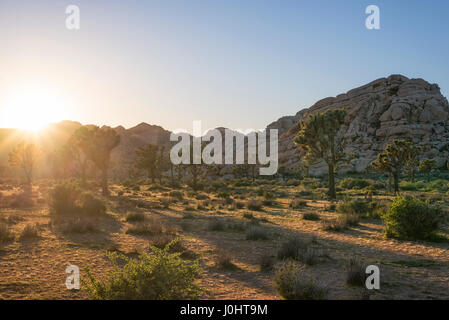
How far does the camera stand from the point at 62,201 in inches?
655

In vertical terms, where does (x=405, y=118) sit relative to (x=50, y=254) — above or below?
above

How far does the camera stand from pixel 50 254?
8734 millimetres

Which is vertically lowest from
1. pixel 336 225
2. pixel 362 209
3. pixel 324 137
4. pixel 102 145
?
pixel 336 225

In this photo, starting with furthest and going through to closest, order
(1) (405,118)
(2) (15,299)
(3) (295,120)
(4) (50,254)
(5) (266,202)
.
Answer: (3) (295,120), (1) (405,118), (5) (266,202), (4) (50,254), (2) (15,299)

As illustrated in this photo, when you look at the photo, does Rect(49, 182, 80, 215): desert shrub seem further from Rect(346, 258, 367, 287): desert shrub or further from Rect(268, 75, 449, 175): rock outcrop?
Rect(268, 75, 449, 175): rock outcrop

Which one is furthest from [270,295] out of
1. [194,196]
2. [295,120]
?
[295,120]

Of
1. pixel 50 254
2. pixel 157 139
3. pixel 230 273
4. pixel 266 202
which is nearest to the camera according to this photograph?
pixel 230 273

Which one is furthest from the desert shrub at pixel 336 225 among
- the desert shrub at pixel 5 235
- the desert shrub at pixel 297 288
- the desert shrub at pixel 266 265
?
the desert shrub at pixel 5 235

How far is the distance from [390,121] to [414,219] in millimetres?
72018

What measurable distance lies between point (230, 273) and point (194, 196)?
73.0 ft

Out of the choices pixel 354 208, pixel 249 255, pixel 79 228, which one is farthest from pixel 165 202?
pixel 249 255

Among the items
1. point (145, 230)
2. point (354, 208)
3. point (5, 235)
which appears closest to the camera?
point (5, 235)

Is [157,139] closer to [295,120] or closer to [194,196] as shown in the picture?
[295,120]

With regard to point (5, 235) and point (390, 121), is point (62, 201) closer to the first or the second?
point (5, 235)
